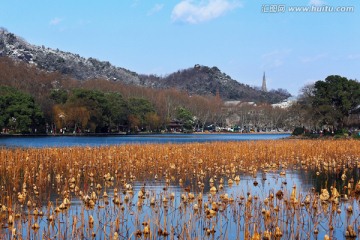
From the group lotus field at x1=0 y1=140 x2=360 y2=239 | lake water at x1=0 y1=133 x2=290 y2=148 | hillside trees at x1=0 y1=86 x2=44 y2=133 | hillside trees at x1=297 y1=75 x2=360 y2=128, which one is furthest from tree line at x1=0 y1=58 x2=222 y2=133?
lotus field at x1=0 y1=140 x2=360 y2=239

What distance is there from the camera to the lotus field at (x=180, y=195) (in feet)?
30.8

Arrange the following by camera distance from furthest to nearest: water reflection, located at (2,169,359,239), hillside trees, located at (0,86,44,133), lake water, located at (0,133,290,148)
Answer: hillside trees, located at (0,86,44,133) → lake water, located at (0,133,290,148) → water reflection, located at (2,169,359,239)

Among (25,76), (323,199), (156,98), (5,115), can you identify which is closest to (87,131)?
(5,115)

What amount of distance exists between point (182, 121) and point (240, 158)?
327 ft

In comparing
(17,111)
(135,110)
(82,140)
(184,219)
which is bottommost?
(184,219)

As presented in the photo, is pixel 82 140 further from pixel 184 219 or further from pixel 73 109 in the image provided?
pixel 184 219

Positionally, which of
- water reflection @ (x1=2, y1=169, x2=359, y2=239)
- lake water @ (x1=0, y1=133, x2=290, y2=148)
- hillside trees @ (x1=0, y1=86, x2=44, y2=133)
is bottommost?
water reflection @ (x1=2, y1=169, x2=359, y2=239)

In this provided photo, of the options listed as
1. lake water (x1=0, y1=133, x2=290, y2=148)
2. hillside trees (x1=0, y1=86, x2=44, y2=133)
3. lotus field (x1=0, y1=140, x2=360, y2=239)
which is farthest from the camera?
hillside trees (x1=0, y1=86, x2=44, y2=133)

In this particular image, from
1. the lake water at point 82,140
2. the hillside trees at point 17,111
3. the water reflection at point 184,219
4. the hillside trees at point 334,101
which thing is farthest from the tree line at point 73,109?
the water reflection at point 184,219

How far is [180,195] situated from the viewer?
13.8 m

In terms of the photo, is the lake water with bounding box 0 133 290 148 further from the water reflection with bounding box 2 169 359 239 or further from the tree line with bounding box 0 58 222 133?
the water reflection with bounding box 2 169 359 239

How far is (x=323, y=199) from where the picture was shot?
408 inches

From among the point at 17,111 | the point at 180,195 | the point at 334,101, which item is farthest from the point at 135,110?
the point at 180,195

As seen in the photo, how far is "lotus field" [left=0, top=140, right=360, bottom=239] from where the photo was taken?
939 cm
